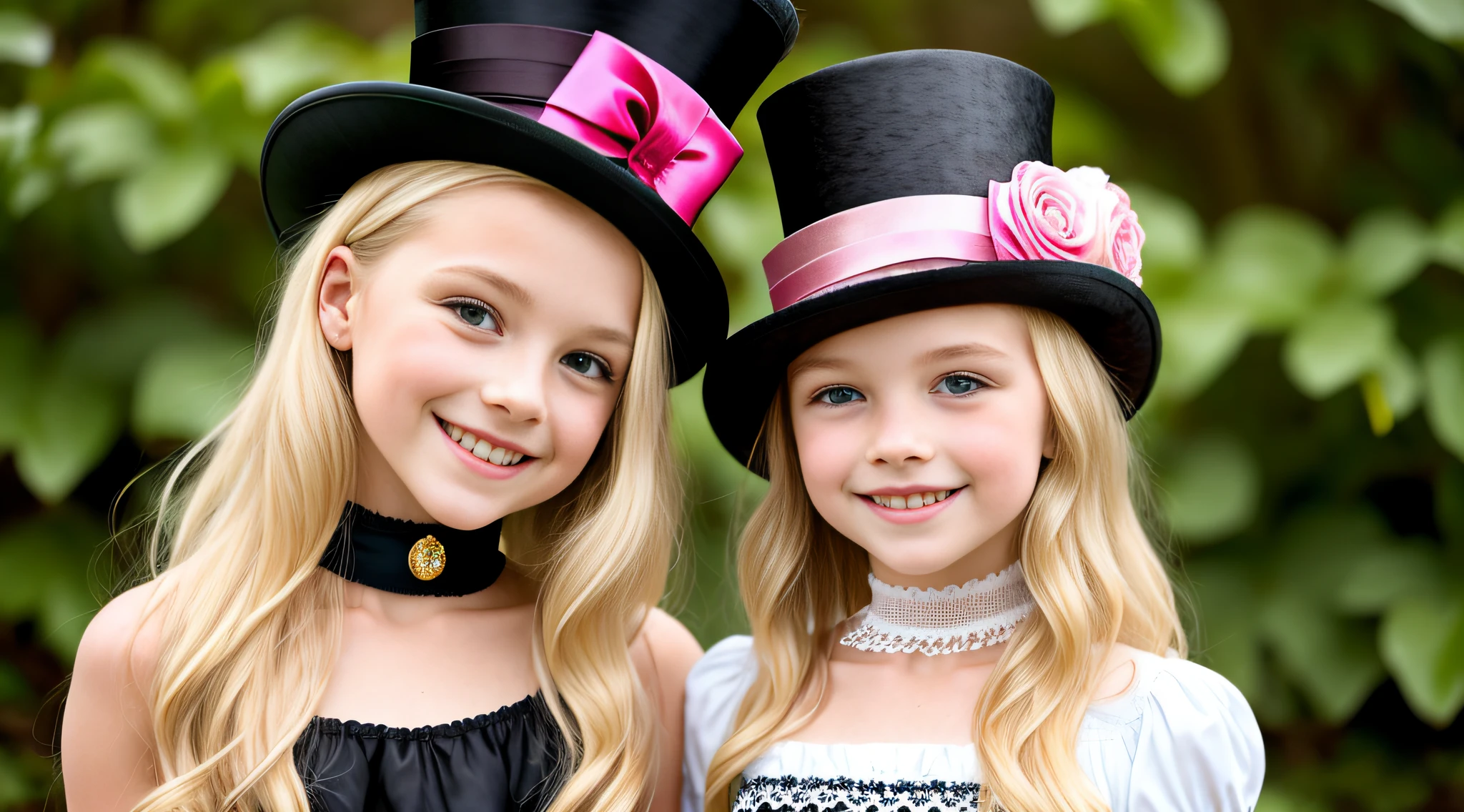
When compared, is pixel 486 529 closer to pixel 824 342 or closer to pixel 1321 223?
pixel 824 342

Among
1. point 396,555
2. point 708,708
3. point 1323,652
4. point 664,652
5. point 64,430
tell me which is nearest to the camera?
point 396,555

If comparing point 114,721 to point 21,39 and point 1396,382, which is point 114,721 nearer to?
point 21,39

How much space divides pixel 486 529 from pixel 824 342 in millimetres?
719

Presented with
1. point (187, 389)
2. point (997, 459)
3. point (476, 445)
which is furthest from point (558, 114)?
point (187, 389)

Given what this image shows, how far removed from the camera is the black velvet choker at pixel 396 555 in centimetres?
214

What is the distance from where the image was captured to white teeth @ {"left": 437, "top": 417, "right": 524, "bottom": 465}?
204 centimetres

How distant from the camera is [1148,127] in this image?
4.48 m

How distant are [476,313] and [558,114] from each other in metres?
0.35

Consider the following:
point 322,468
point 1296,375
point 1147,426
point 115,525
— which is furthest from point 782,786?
point 115,525

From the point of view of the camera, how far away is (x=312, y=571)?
6.88ft

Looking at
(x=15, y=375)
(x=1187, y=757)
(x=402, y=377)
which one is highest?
(x=15, y=375)

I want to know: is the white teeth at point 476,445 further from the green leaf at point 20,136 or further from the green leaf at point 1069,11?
the green leaf at point 20,136

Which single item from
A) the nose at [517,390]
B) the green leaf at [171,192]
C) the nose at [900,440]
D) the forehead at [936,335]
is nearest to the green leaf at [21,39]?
the green leaf at [171,192]

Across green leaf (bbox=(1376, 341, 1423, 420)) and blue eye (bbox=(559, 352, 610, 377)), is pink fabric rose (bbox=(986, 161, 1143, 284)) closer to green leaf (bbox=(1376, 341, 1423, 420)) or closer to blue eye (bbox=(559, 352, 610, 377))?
blue eye (bbox=(559, 352, 610, 377))
